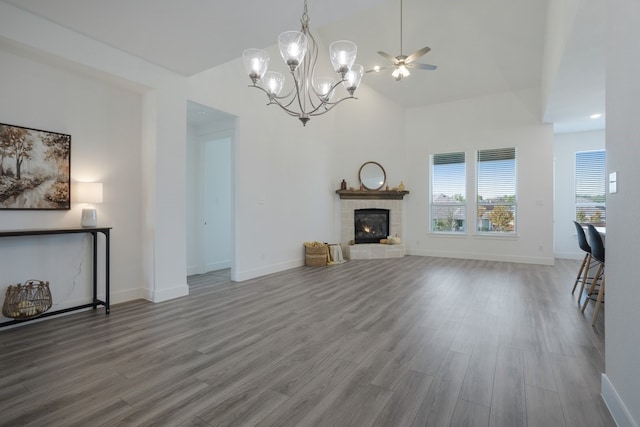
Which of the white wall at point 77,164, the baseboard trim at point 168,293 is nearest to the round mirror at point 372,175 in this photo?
the baseboard trim at point 168,293

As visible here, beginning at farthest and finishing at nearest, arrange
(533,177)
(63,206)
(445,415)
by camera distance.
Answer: (533,177), (63,206), (445,415)

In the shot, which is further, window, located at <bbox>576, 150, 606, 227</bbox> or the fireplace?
the fireplace

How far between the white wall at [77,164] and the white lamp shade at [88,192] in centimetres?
22

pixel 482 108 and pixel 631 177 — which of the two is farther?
pixel 482 108

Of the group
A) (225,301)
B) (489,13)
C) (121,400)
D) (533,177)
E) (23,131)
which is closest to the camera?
(121,400)

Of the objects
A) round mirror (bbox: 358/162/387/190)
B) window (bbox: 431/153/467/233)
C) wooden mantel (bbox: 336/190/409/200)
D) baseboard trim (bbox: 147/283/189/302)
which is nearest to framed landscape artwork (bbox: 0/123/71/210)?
baseboard trim (bbox: 147/283/189/302)

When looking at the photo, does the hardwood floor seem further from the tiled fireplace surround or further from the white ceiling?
the tiled fireplace surround

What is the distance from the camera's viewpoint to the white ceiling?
276 cm

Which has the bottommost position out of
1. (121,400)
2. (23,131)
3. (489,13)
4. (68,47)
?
(121,400)

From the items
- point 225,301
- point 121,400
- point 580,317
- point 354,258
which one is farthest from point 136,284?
point 580,317

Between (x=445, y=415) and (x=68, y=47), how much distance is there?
4.44 metres

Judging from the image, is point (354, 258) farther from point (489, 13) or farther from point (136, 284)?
point (489, 13)

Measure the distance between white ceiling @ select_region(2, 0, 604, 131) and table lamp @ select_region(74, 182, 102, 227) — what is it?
155cm

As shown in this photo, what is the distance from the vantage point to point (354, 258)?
7023 mm
